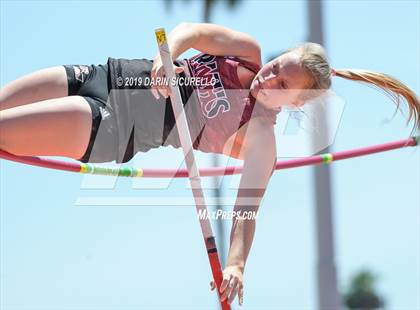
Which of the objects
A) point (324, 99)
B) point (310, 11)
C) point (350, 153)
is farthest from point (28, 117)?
point (310, 11)

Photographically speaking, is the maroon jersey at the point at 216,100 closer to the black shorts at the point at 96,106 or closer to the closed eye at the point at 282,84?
the closed eye at the point at 282,84

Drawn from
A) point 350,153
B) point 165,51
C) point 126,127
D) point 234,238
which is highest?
point 165,51

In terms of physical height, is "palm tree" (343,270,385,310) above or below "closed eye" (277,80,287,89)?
below

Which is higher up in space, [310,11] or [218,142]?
[218,142]

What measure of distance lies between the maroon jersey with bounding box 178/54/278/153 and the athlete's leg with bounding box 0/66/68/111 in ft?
1.85

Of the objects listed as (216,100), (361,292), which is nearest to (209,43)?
(216,100)

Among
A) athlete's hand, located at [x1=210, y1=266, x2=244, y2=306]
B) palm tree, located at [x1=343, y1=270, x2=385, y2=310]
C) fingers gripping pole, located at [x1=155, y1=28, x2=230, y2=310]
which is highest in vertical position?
fingers gripping pole, located at [x1=155, y1=28, x2=230, y2=310]

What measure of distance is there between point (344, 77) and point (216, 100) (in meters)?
0.54

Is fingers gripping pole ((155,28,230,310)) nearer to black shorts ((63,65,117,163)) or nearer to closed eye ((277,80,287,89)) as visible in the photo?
black shorts ((63,65,117,163))

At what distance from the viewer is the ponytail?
14.4 ft

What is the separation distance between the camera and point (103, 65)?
4375mm

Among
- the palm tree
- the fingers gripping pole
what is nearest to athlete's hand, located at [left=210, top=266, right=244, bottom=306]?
the fingers gripping pole

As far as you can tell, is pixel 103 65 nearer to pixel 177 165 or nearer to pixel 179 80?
pixel 179 80

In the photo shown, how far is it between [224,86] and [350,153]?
4.97 ft
